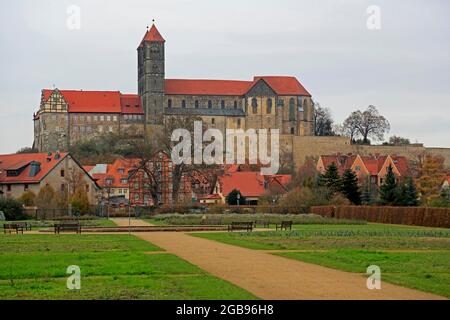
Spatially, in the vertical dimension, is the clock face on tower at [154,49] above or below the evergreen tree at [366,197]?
above

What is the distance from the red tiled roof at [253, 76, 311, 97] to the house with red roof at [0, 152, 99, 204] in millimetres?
90565

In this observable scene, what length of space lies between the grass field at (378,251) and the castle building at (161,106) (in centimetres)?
11828

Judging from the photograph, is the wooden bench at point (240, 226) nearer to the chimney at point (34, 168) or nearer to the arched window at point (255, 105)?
the chimney at point (34, 168)

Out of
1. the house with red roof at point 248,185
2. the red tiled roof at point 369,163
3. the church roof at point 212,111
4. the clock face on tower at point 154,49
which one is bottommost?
the house with red roof at point 248,185

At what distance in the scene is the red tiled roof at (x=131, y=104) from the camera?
551ft

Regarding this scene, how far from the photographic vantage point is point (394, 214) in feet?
198

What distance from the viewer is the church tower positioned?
169 metres

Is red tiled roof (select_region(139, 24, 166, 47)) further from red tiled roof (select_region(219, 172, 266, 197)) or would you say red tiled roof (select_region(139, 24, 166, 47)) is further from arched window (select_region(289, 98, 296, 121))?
red tiled roof (select_region(219, 172, 266, 197))

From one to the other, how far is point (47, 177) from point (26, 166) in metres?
4.40

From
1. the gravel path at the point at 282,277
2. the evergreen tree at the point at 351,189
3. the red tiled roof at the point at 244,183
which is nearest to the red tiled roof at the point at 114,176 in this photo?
the red tiled roof at the point at 244,183

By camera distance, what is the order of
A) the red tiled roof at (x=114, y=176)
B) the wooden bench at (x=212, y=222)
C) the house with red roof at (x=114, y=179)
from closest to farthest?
the wooden bench at (x=212, y=222), the house with red roof at (x=114, y=179), the red tiled roof at (x=114, y=176)

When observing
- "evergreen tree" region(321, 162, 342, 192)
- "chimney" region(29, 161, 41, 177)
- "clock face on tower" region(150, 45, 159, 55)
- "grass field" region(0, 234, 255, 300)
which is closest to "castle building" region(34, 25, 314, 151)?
"clock face on tower" region(150, 45, 159, 55)
